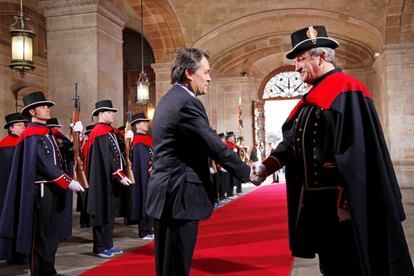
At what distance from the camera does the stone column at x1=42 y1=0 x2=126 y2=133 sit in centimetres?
1005

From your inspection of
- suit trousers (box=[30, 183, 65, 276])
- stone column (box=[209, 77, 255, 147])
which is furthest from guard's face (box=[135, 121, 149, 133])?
stone column (box=[209, 77, 255, 147])

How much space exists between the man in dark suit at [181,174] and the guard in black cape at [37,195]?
2.07 m

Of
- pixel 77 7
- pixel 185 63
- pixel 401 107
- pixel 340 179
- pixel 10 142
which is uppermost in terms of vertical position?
pixel 77 7

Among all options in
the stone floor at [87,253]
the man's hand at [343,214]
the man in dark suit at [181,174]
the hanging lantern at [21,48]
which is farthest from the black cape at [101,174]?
the man's hand at [343,214]

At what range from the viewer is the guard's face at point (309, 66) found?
3014mm

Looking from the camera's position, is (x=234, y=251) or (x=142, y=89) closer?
(x=234, y=251)

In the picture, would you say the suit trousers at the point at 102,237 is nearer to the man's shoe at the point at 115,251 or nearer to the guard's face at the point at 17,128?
the man's shoe at the point at 115,251

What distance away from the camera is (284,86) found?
2542cm

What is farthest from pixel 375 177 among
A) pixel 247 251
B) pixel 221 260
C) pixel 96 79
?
pixel 96 79

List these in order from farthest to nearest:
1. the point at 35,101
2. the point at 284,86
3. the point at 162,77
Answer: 1. the point at 284,86
2. the point at 162,77
3. the point at 35,101

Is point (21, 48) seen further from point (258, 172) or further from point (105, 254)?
point (258, 172)

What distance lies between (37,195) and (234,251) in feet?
8.21

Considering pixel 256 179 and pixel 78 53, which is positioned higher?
pixel 78 53

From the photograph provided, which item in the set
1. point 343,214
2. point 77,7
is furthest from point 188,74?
point 77,7
